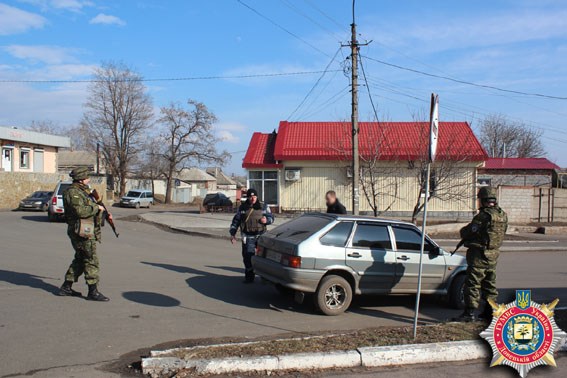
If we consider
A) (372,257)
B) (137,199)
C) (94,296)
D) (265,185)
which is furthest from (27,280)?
(137,199)

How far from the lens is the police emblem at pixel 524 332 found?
4953 millimetres

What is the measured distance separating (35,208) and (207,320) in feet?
92.6

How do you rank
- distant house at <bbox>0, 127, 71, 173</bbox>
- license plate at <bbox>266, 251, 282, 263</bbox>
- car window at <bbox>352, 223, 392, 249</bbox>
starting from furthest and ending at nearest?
distant house at <bbox>0, 127, 71, 173</bbox> < car window at <bbox>352, 223, 392, 249</bbox> < license plate at <bbox>266, 251, 282, 263</bbox>

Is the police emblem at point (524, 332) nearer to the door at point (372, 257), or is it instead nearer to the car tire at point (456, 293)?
the door at point (372, 257)

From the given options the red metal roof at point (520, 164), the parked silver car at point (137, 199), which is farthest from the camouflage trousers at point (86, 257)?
the parked silver car at point (137, 199)

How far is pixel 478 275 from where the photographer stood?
677 centimetres

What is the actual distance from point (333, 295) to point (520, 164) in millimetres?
37377

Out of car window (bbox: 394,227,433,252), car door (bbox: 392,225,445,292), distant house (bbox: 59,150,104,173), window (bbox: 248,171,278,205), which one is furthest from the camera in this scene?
distant house (bbox: 59,150,104,173)

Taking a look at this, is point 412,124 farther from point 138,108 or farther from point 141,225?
point 138,108

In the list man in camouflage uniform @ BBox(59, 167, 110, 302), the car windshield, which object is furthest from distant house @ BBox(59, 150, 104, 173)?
the car windshield

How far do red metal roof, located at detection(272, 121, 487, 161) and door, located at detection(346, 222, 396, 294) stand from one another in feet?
54.5

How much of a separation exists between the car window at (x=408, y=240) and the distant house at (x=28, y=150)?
3759 cm

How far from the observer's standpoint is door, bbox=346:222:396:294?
7.44 m

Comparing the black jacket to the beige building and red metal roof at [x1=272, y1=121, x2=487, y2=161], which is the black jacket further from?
the beige building
